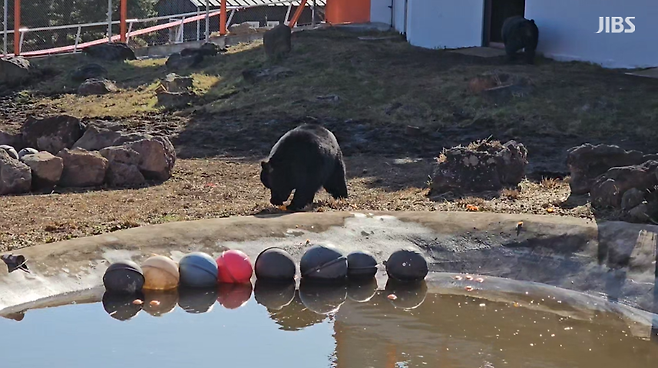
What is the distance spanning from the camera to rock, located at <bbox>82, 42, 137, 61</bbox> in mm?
28812

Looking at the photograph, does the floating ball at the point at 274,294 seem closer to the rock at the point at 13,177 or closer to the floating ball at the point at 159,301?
the floating ball at the point at 159,301

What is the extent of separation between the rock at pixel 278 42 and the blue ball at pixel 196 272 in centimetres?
1720

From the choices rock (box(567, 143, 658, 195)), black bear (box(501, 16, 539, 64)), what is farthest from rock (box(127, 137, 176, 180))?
black bear (box(501, 16, 539, 64))

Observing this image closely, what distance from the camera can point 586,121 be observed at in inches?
736

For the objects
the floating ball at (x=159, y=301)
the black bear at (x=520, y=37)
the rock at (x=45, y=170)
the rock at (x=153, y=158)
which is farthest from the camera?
the black bear at (x=520, y=37)

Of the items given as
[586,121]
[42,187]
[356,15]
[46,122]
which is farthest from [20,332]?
[356,15]

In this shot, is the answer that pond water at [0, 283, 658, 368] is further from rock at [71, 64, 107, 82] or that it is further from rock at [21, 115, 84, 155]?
rock at [71, 64, 107, 82]

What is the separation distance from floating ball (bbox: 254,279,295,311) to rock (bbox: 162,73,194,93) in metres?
14.5

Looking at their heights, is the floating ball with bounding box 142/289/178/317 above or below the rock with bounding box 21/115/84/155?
below

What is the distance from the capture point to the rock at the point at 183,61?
26.9 m

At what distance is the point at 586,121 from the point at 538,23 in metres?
5.94

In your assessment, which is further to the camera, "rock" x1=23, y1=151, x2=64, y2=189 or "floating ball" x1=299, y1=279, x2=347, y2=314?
"rock" x1=23, y1=151, x2=64, y2=189

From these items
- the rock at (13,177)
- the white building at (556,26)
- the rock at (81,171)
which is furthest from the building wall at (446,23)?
the rock at (13,177)

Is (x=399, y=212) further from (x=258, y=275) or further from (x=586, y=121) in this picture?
(x=586, y=121)
